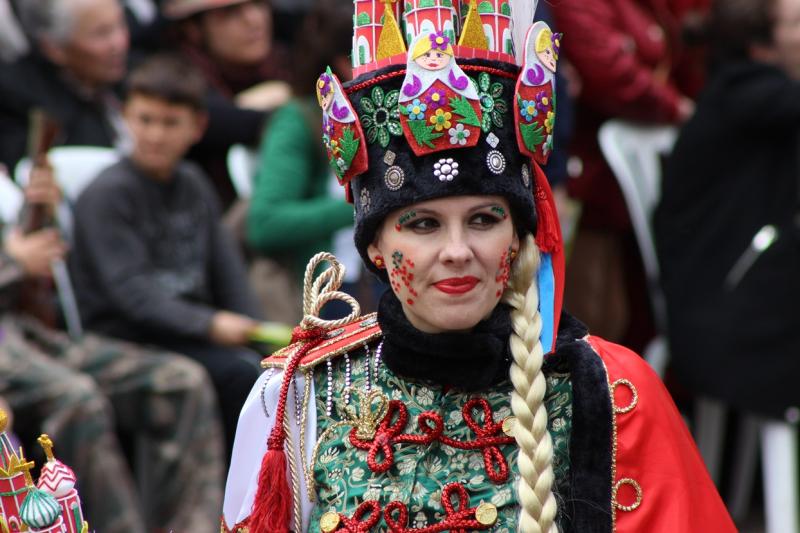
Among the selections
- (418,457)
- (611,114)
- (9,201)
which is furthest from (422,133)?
(611,114)

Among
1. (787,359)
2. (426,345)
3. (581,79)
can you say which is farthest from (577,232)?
(426,345)

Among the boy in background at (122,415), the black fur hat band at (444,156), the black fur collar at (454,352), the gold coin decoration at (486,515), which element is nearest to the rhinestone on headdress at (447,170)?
the black fur hat band at (444,156)

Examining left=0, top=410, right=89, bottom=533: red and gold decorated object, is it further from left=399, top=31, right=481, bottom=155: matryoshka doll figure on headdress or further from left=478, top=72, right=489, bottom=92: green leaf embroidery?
left=478, top=72, right=489, bottom=92: green leaf embroidery

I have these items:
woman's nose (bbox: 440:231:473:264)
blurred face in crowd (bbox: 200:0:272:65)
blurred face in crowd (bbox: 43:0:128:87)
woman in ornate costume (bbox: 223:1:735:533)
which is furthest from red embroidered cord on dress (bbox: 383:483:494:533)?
blurred face in crowd (bbox: 200:0:272:65)

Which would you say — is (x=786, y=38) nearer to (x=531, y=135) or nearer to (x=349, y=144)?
(x=531, y=135)

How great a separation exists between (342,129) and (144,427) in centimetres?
254

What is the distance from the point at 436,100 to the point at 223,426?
2.89 meters

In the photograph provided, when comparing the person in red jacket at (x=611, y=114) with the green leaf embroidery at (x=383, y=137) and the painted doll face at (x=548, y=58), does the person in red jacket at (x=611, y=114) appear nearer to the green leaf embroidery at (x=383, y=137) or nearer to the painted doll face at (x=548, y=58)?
the painted doll face at (x=548, y=58)

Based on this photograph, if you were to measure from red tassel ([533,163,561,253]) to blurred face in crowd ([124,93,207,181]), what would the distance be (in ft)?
8.78

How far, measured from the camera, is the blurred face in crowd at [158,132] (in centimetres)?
532

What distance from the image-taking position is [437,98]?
2.76m

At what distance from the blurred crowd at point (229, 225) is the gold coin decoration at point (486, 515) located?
2.24 meters

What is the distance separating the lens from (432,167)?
2.80 m

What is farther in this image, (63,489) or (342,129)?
(342,129)
